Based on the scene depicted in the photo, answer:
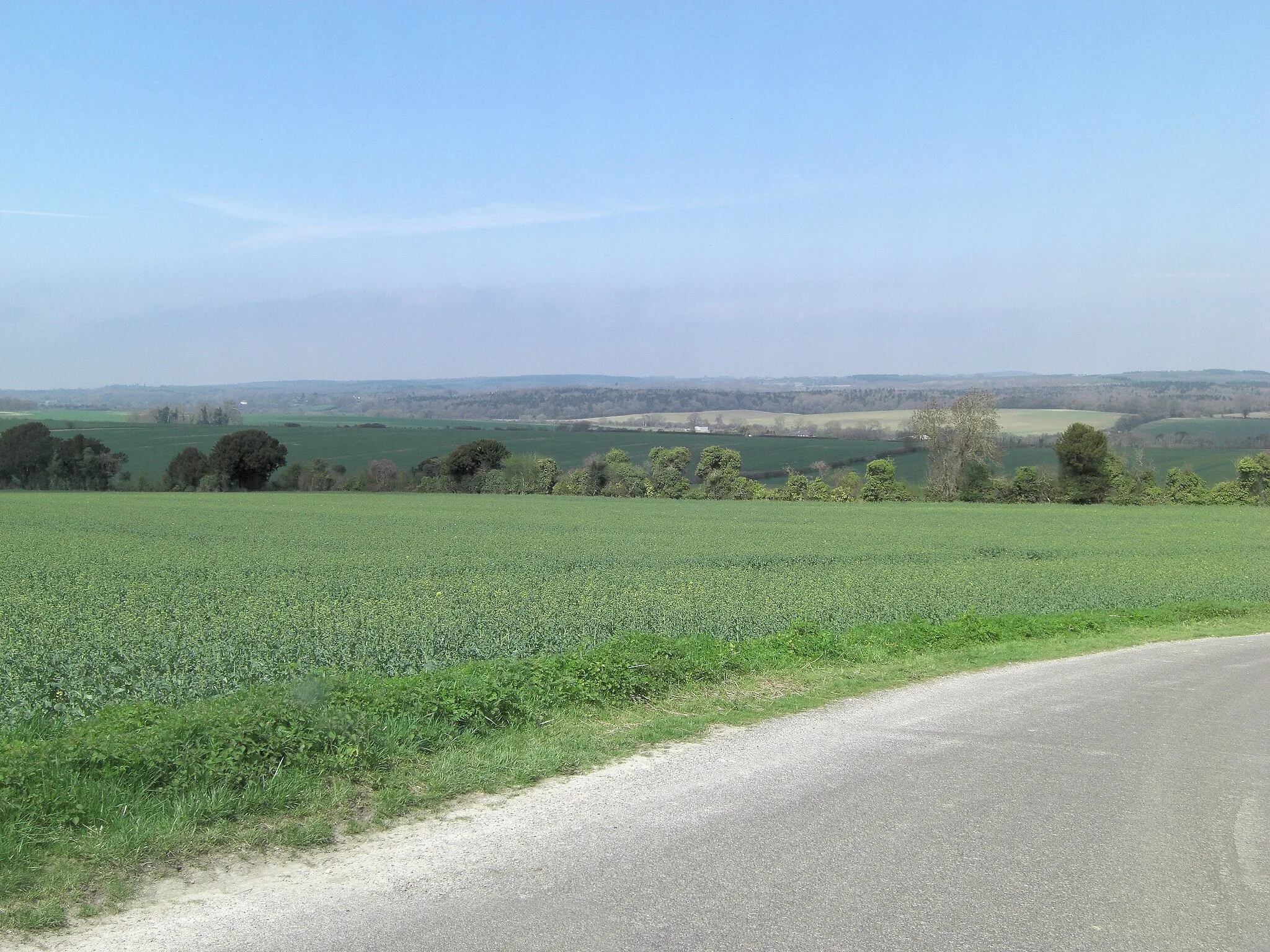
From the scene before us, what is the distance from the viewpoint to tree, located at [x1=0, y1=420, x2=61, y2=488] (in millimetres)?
86562

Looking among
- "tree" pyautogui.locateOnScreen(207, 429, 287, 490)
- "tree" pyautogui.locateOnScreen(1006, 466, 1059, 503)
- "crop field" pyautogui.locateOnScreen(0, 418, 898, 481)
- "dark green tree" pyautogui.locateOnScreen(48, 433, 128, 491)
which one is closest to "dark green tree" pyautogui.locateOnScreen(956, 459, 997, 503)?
"tree" pyautogui.locateOnScreen(1006, 466, 1059, 503)

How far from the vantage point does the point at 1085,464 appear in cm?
7150

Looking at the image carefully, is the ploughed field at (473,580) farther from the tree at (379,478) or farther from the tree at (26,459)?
the tree at (26,459)

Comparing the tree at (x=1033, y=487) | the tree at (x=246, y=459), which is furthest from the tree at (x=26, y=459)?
the tree at (x=1033, y=487)

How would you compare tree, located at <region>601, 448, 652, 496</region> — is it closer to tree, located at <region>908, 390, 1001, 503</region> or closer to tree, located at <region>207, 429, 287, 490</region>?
tree, located at <region>908, 390, 1001, 503</region>

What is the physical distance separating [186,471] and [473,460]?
75.7 feet

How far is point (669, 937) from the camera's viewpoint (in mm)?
5211

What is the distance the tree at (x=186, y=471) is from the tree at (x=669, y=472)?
118 ft

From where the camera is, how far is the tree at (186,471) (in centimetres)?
8538

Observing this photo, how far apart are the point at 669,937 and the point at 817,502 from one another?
6943 cm

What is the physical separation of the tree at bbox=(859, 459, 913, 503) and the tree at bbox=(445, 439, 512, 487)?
30295 millimetres

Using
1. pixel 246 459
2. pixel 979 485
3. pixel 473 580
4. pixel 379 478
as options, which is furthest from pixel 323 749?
pixel 246 459

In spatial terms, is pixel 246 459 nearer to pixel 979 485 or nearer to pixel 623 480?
pixel 623 480

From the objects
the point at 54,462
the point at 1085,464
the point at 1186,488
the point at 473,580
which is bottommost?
the point at 1186,488
